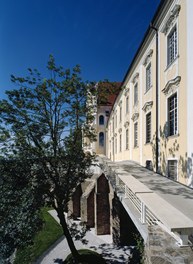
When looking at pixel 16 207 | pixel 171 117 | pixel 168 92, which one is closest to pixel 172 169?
pixel 171 117

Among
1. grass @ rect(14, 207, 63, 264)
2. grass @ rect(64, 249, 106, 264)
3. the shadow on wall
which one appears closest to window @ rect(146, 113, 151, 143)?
the shadow on wall

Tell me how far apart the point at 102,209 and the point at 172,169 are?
333 inches

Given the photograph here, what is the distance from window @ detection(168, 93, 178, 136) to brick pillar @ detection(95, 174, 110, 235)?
8.38m

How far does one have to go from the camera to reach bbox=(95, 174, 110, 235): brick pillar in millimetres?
16031

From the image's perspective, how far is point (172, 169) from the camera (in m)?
9.68

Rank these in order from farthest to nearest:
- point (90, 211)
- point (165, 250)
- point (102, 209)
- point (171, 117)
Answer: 1. point (90, 211)
2. point (102, 209)
3. point (171, 117)
4. point (165, 250)

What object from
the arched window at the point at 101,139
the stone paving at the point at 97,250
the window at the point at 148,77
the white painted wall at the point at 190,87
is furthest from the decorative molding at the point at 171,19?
the arched window at the point at 101,139

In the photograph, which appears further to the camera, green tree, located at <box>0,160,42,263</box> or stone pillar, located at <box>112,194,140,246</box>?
stone pillar, located at <box>112,194,140,246</box>

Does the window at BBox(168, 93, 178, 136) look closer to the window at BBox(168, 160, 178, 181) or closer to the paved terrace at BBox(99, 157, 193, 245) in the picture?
the window at BBox(168, 160, 178, 181)

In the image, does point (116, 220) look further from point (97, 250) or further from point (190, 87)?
point (190, 87)

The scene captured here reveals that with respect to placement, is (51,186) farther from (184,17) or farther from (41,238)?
(184,17)

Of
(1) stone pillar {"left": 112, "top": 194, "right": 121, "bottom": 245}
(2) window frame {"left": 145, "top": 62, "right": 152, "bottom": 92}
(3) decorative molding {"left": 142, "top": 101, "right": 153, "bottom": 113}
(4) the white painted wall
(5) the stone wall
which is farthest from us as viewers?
(1) stone pillar {"left": 112, "top": 194, "right": 121, "bottom": 245}

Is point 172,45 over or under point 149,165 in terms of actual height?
over

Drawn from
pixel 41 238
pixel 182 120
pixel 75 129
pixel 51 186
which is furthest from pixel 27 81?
pixel 41 238
